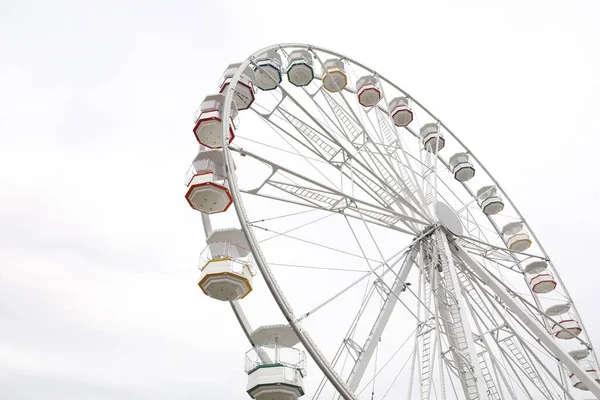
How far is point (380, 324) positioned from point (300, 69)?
923cm

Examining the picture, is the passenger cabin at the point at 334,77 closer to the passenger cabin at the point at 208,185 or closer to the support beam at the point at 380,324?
the passenger cabin at the point at 208,185

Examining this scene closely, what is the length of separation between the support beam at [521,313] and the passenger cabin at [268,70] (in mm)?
7746

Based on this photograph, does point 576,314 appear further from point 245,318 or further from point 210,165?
point 210,165

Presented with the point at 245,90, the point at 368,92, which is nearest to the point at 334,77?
the point at 368,92

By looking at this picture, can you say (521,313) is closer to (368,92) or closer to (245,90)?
(368,92)

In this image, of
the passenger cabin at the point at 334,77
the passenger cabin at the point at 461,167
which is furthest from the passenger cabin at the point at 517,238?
the passenger cabin at the point at 334,77

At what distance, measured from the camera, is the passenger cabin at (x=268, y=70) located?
1761 cm

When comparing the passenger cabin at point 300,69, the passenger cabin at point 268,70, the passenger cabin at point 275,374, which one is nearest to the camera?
the passenger cabin at point 275,374

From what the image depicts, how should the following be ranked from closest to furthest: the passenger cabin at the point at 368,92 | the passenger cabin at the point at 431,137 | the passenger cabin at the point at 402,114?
the passenger cabin at the point at 368,92
the passenger cabin at the point at 402,114
the passenger cabin at the point at 431,137

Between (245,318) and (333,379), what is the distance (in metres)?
4.35

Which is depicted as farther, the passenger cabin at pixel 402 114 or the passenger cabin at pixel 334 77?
the passenger cabin at pixel 402 114

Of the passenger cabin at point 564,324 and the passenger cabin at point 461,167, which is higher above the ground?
the passenger cabin at point 461,167

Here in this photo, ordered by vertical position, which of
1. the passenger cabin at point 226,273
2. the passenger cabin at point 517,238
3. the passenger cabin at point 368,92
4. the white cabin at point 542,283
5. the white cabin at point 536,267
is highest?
the passenger cabin at point 368,92

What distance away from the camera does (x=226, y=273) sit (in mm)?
12531
